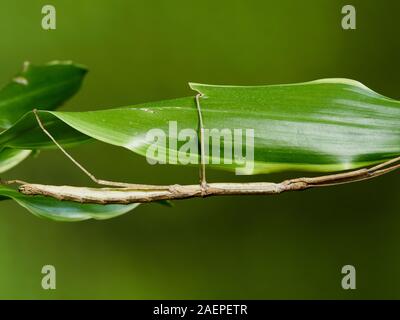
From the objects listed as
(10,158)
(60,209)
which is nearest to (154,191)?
(60,209)

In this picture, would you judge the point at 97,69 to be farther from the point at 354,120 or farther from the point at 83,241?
the point at 354,120

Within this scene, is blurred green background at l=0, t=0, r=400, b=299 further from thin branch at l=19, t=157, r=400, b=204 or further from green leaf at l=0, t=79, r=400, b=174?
green leaf at l=0, t=79, r=400, b=174

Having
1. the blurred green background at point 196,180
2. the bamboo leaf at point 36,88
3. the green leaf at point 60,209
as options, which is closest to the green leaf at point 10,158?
the bamboo leaf at point 36,88

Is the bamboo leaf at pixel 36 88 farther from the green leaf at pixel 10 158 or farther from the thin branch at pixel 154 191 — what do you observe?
the thin branch at pixel 154 191

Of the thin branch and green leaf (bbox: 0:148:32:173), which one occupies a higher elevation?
green leaf (bbox: 0:148:32:173)

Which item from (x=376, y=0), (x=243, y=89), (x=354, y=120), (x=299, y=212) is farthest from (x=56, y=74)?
(x=376, y=0)

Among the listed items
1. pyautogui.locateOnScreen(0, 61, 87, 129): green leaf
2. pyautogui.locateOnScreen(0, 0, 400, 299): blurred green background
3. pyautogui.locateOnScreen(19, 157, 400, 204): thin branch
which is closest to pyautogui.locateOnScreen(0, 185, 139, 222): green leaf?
pyautogui.locateOnScreen(19, 157, 400, 204): thin branch

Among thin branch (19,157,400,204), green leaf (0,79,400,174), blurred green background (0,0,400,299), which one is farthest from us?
blurred green background (0,0,400,299)
